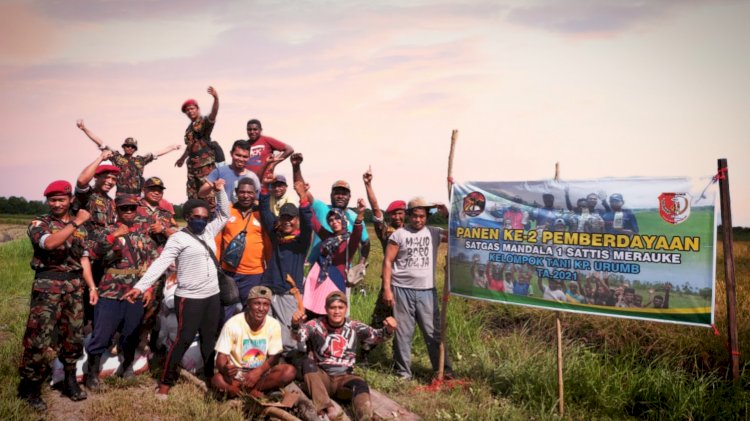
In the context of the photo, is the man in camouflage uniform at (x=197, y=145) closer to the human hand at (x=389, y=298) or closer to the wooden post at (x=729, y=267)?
the human hand at (x=389, y=298)

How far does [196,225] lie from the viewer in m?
5.99

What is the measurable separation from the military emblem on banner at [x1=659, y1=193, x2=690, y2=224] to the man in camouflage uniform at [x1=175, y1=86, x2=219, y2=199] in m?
6.31

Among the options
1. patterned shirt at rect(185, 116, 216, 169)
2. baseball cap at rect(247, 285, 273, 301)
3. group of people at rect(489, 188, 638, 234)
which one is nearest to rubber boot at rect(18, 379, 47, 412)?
baseball cap at rect(247, 285, 273, 301)

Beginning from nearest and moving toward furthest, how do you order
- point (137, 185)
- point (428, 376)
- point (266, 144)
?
point (428, 376) → point (266, 144) → point (137, 185)

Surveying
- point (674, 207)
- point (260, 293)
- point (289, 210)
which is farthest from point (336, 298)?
point (674, 207)

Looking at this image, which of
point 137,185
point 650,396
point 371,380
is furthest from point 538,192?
point 137,185

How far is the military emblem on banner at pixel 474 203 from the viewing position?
260 inches

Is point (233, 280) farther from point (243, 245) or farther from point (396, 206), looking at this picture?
point (396, 206)

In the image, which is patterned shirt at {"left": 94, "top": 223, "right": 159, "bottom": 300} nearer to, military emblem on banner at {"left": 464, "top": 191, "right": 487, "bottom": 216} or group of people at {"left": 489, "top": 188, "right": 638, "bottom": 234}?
military emblem on banner at {"left": 464, "top": 191, "right": 487, "bottom": 216}

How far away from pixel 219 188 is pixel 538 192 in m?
3.66

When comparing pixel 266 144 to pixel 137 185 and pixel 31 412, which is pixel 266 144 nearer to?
pixel 137 185

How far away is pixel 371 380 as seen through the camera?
653cm

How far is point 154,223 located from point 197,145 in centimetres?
227

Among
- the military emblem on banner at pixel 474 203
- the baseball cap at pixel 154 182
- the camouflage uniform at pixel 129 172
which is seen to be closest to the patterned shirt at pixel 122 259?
the baseball cap at pixel 154 182
